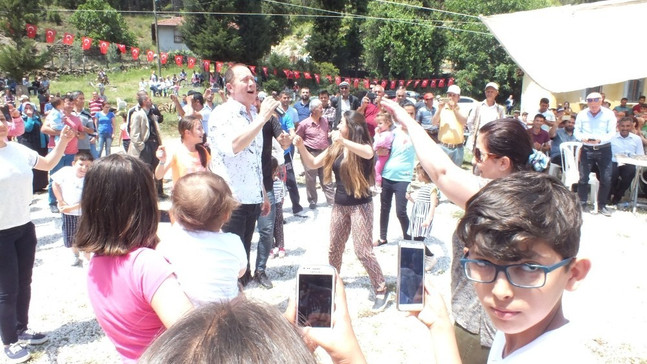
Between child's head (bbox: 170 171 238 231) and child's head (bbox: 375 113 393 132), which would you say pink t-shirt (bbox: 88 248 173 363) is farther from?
child's head (bbox: 375 113 393 132)

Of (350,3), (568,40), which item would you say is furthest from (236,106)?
(350,3)

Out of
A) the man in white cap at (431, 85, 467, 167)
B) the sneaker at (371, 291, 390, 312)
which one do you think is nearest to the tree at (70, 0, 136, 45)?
the man in white cap at (431, 85, 467, 167)

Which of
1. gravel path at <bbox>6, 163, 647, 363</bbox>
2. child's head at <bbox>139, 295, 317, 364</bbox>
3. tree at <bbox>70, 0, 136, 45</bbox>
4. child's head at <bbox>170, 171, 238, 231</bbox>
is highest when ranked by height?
tree at <bbox>70, 0, 136, 45</bbox>

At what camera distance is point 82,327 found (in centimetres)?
379

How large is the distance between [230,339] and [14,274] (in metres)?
3.05

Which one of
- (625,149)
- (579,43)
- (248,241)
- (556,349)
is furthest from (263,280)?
(625,149)

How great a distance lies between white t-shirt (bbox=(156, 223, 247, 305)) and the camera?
76.2 inches

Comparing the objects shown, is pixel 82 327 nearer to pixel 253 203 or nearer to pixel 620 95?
pixel 253 203

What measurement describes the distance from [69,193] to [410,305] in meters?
4.26

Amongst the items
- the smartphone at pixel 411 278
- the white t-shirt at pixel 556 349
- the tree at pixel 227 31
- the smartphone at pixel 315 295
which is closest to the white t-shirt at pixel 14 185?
the smartphone at pixel 315 295

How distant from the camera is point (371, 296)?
4.26 m

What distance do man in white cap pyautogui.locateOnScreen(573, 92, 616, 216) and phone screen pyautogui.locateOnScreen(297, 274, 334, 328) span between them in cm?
715

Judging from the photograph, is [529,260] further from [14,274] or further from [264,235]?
[264,235]

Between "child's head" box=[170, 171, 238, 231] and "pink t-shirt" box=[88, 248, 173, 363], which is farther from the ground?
"child's head" box=[170, 171, 238, 231]
